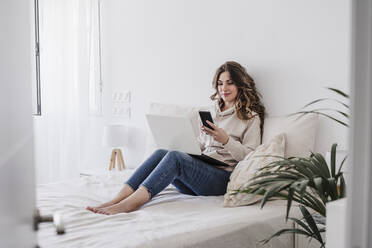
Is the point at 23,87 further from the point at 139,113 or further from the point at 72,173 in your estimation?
the point at 72,173

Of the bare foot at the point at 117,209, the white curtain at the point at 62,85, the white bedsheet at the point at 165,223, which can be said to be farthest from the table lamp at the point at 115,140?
the bare foot at the point at 117,209

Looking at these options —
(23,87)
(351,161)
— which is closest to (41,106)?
(23,87)

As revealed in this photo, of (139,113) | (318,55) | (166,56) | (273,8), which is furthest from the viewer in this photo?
(139,113)

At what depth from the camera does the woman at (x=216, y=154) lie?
6.55 ft

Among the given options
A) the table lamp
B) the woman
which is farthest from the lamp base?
the woman

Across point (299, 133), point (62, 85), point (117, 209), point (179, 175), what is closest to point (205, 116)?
point (179, 175)

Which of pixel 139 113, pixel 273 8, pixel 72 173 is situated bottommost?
pixel 72 173

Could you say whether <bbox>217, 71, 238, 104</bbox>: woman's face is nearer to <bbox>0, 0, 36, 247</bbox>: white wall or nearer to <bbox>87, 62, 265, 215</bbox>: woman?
<bbox>87, 62, 265, 215</bbox>: woman

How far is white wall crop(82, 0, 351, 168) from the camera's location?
7.36 ft

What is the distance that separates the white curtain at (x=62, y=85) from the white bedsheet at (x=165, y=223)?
1543 millimetres

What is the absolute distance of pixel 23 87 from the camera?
0.62 m

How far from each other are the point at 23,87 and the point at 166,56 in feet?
8.59

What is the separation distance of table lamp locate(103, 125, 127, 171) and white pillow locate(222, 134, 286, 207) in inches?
60.8

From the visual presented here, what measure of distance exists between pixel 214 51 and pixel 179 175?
1.09 m
